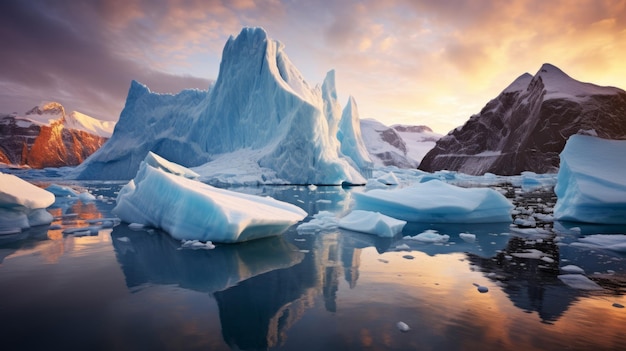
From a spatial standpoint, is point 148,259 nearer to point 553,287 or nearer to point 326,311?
point 326,311

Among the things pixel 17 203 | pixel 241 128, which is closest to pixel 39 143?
pixel 241 128

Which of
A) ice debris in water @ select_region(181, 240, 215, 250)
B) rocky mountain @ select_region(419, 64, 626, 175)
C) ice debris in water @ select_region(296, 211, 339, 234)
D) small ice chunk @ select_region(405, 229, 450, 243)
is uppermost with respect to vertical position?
rocky mountain @ select_region(419, 64, 626, 175)

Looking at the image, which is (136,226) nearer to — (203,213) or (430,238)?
(203,213)

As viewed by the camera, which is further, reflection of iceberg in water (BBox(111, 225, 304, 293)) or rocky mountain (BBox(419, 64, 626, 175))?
rocky mountain (BBox(419, 64, 626, 175))

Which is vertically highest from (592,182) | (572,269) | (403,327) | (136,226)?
(592,182)

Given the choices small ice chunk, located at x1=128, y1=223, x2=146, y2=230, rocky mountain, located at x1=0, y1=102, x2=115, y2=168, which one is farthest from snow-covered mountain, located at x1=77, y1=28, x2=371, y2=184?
rocky mountain, located at x1=0, y1=102, x2=115, y2=168

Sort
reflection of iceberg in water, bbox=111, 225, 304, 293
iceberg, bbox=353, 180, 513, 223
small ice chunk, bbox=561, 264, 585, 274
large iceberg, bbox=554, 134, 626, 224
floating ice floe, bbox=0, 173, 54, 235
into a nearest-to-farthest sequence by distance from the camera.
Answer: reflection of iceberg in water, bbox=111, 225, 304, 293 → small ice chunk, bbox=561, 264, 585, 274 → floating ice floe, bbox=0, 173, 54, 235 → large iceberg, bbox=554, 134, 626, 224 → iceberg, bbox=353, 180, 513, 223

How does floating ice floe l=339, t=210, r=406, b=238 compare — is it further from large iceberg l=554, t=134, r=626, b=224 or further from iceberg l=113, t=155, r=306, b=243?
large iceberg l=554, t=134, r=626, b=224
